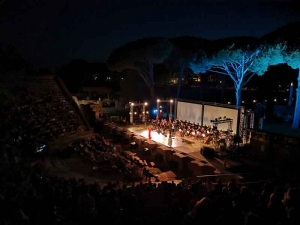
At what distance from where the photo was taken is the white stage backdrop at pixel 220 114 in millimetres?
17688

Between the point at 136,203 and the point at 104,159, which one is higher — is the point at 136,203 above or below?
above

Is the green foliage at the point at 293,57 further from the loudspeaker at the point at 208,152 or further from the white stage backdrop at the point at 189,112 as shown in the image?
the loudspeaker at the point at 208,152

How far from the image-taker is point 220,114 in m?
18.8

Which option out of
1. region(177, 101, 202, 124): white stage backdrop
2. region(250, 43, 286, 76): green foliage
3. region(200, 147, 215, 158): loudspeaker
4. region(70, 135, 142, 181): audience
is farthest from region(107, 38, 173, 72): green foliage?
region(200, 147, 215, 158): loudspeaker

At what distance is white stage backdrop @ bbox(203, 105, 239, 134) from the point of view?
58.0 feet

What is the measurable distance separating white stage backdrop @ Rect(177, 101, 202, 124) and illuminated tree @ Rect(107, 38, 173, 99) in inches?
281

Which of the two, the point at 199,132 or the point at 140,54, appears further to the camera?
the point at 140,54

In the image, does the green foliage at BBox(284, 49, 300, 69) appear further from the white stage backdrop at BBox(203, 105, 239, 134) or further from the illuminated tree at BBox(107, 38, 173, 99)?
the illuminated tree at BBox(107, 38, 173, 99)

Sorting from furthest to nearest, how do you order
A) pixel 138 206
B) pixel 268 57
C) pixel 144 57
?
1. pixel 144 57
2. pixel 268 57
3. pixel 138 206

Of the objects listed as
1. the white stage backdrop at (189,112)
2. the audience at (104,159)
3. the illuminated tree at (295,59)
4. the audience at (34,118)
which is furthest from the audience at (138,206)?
the illuminated tree at (295,59)

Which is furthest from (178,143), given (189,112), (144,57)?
(144,57)

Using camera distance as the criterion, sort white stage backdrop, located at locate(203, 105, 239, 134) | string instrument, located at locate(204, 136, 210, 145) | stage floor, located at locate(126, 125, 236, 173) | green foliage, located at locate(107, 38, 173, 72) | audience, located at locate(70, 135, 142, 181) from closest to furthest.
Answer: audience, located at locate(70, 135, 142, 181) < stage floor, located at locate(126, 125, 236, 173) < string instrument, located at locate(204, 136, 210, 145) < white stage backdrop, located at locate(203, 105, 239, 134) < green foliage, located at locate(107, 38, 173, 72)

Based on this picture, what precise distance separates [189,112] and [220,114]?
327 centimetres

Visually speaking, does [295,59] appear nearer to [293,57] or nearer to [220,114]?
[293,57]
